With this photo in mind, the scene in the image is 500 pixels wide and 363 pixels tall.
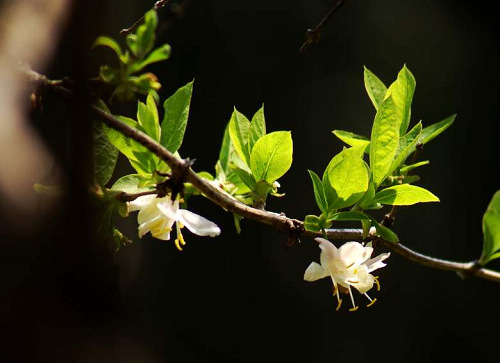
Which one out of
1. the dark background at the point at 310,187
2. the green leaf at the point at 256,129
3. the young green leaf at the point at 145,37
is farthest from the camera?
the dark background at the point at 310,187

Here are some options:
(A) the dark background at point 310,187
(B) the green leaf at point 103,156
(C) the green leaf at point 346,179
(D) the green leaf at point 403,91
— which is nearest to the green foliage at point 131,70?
(B) the green leaf at point 103,156

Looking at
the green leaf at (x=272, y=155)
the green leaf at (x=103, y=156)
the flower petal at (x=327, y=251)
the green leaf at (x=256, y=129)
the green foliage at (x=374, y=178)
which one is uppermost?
the green leaf at (x=103, y=156)

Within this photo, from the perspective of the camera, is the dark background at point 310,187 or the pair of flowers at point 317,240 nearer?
the pair of flowers at point 317,240

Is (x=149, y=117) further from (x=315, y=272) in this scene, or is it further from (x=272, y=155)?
(x=315, y=272)

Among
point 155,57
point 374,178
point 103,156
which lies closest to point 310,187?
point 374,178

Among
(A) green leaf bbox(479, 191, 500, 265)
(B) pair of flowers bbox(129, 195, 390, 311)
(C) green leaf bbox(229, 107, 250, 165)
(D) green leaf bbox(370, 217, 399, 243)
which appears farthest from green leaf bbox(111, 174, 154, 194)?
(A) green leaf bbox(479, 191, 500, 265)

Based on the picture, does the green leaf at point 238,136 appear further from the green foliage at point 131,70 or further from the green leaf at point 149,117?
the green foliage at point 131,70
